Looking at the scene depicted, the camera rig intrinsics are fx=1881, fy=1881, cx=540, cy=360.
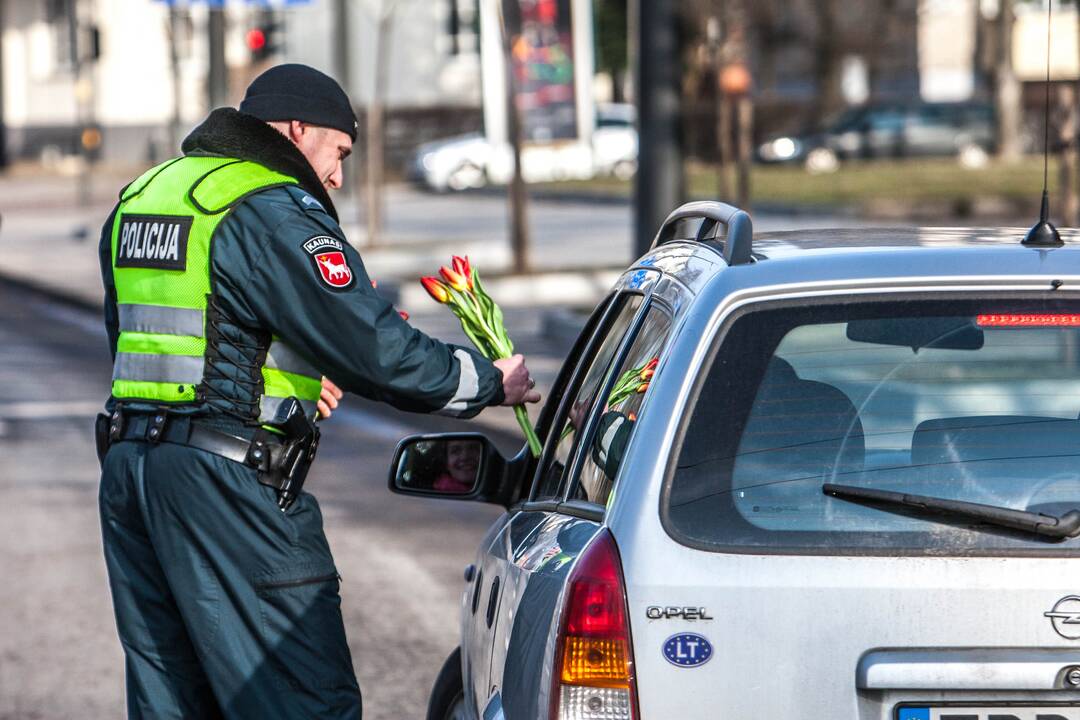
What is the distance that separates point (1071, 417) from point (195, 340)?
1.74 meters

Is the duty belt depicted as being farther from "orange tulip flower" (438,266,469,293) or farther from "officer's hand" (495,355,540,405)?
"orange tulip flower" (438,266,469,293)

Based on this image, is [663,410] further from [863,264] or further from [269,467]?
[269,467]

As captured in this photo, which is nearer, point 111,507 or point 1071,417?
point 1071,417

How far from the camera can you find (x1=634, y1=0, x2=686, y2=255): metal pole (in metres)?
14.3

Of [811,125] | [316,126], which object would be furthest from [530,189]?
[316,126]

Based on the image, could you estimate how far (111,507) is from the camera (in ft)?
12.8

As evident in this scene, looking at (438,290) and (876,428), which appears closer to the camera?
(876,428)

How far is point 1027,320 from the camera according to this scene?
121 inches

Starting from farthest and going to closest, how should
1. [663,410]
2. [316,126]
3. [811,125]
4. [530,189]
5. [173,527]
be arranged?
[811,125]
[530,189]
[316,126]
[173,527]
[663,410]

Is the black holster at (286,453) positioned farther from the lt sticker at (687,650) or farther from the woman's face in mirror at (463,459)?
the lt sticker at (687,650)

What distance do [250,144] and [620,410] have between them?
3.59ft

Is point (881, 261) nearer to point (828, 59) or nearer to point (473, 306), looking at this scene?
point (473, 306)

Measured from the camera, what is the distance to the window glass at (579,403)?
3.79 metres

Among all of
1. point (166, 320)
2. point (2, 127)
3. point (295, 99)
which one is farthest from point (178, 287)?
point (2, 127)
